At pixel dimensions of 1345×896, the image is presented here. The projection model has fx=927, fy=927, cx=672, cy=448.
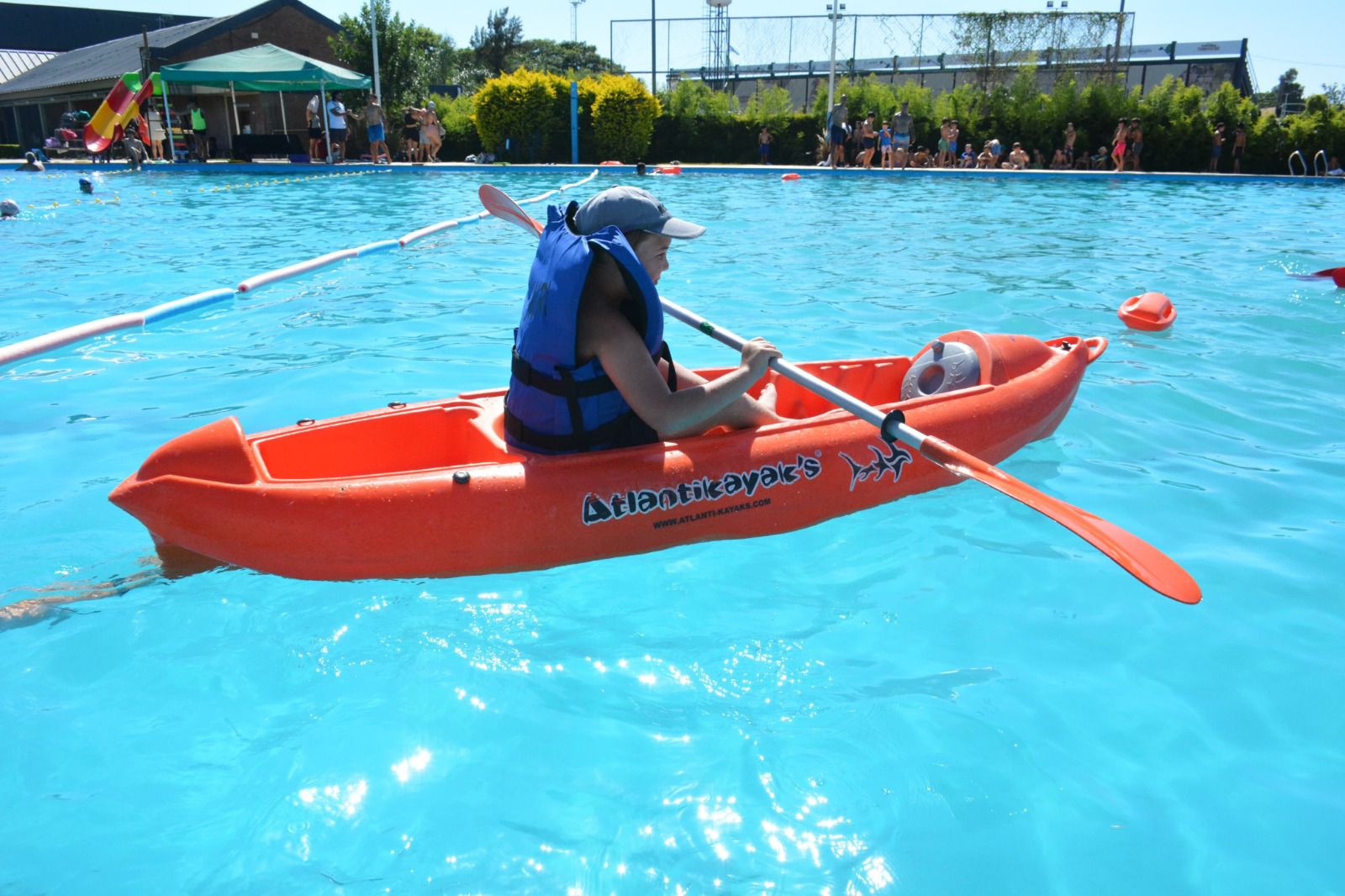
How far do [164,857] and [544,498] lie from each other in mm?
1473

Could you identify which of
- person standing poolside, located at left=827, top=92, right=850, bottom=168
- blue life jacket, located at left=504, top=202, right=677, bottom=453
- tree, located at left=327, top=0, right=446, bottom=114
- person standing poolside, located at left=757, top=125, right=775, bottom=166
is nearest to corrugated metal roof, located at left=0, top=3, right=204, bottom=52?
tree, located at left=327, top=0, right=446, bottom=114

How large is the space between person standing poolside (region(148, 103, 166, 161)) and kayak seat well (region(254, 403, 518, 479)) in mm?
23385

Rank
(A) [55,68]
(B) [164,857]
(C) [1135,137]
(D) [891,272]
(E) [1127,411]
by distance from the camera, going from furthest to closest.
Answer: (A) [55,68]
(C) [1135,137]
(D) [891,272]
(E) [1127,411]
(B) [164,857]

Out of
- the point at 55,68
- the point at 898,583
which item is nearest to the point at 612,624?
the point at 898,583

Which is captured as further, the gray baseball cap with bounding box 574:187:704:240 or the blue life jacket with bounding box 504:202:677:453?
the gray baseball cap with bounding box 574:187:704:240

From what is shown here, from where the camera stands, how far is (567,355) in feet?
9.91

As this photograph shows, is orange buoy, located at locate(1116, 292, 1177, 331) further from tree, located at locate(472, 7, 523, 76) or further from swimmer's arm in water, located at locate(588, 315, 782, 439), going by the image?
tree, located at locate(472, 7, 523, 76)

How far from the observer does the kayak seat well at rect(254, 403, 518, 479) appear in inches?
133

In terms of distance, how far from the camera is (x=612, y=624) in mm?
3025

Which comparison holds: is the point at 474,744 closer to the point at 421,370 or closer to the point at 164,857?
the point at 164,857

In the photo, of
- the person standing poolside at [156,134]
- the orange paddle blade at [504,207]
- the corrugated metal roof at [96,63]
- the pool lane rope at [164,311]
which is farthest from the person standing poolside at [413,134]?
the orange paddle blade at [504,207]

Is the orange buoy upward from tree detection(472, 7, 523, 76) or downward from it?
downward

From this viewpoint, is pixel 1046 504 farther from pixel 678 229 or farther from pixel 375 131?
pixel 375 131

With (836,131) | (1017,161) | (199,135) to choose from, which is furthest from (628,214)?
(199,135)
